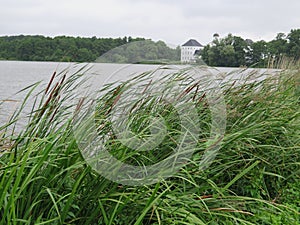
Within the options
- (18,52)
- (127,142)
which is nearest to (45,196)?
(127,142)

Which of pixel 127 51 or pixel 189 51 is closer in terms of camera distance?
pixel 127 51

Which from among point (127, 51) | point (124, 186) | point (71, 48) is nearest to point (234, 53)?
point (71, 48)

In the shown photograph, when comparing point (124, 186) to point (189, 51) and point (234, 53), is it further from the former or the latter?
point (234, 53)

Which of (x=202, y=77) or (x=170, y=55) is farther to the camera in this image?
(x=202, y=77)

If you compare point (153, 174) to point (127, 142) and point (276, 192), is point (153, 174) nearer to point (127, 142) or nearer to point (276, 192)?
point (127, 142)

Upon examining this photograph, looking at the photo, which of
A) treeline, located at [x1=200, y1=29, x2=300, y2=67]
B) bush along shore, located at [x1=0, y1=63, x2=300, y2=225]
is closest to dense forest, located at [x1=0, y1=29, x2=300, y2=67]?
treeline, located at [x1=200, y1=29, x2=300, y2=67]

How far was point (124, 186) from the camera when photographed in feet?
5.32

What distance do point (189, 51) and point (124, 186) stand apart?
174cm

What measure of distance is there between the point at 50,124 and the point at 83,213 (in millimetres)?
532

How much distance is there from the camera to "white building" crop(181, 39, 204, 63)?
2914 millimetres

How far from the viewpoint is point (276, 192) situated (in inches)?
105

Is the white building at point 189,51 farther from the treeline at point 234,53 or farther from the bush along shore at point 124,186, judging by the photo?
the bush along shore at point 124,186

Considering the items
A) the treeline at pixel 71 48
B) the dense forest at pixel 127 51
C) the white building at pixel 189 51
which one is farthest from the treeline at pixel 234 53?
the treeline at pixel 71 48

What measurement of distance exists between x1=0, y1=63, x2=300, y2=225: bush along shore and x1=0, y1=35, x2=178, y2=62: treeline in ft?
1.34
